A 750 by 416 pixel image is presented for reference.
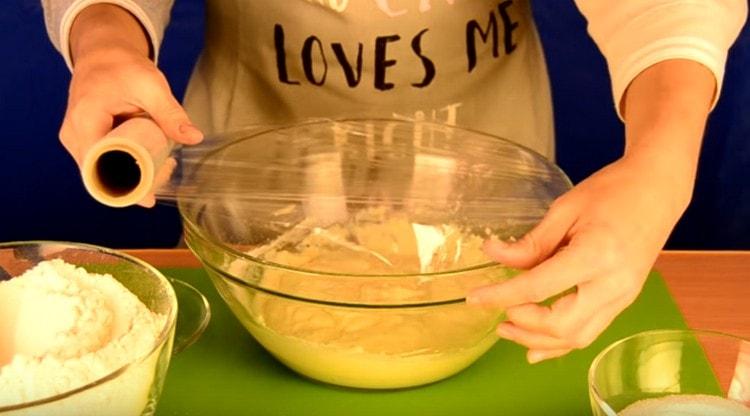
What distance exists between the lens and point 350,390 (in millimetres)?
826

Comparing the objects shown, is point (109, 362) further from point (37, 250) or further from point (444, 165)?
point (444, 165)

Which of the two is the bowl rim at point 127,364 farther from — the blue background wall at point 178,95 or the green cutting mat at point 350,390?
the blue background wall at point 178,95

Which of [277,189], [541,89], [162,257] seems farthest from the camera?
[541,89]

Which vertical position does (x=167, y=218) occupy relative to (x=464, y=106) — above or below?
below

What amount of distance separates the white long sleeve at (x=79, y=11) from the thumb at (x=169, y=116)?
17 cm

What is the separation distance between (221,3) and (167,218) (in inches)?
37.5

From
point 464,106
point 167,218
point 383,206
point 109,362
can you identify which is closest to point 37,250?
point 109,362

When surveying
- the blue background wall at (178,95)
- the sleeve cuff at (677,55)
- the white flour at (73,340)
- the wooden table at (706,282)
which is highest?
the sleeve cuff at (677,55)

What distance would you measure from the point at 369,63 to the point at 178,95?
2.98 feet

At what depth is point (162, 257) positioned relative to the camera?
1.05m

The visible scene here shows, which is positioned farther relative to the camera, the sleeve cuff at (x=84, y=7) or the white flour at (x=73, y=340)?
the sleeve cuff at (x=84, y=7)

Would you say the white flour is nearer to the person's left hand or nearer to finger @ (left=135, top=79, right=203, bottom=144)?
finger @ (left=135, top=79, right=203, bottom=144)

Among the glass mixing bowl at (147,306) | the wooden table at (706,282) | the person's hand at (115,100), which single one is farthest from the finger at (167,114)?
the wooden table at (706,282)

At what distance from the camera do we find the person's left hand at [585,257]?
2.15ft
